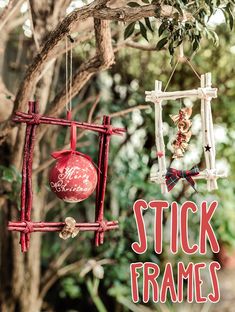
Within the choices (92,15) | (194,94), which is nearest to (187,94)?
(194,94)

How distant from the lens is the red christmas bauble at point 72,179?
1549 mm

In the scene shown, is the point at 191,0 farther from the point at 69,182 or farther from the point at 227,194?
the point at 227,194

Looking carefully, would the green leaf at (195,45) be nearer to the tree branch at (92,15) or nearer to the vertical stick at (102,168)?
the tree branch at (92,15)

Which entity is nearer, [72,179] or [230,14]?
[72,179]

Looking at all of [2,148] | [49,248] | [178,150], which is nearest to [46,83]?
[2,148]

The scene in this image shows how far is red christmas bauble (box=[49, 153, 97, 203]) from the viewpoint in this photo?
1.55 m

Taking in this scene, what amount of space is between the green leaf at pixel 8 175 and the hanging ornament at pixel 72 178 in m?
0.61

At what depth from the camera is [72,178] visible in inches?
61.0

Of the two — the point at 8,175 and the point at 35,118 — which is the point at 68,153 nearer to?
the point at 35,118

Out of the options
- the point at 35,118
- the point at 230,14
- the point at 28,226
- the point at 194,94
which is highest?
the point at 230,14

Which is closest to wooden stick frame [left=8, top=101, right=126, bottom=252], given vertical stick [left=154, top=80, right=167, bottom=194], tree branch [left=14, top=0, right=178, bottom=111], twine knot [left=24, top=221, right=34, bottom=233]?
twine knot [left=24, top=221, right=34, bottom=233]

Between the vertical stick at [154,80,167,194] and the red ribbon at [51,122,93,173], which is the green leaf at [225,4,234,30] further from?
the red ribbon at [51,122,93,173]

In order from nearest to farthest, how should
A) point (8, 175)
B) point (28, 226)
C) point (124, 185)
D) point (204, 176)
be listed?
1. point (28, 226)
2. point (204, 176)
3. point (8, 175)
4. point (124, 185)

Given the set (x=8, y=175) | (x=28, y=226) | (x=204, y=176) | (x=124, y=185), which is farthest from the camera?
(x=124, y=185)
